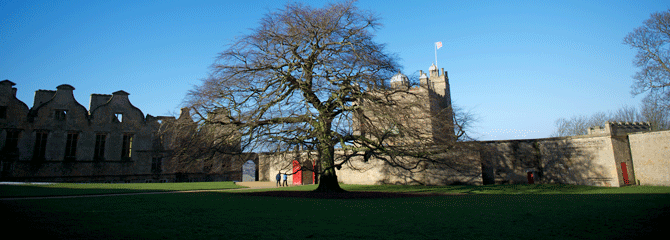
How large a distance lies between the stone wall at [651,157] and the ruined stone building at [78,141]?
29.9m

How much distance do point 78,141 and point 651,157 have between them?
156ft

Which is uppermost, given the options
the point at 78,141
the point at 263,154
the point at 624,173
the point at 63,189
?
the point at 78,141

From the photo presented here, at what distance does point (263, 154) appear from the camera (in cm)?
1805

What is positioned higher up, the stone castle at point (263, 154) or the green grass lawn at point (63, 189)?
the stone castle at point (263, 154)

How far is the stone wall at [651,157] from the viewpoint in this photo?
22.2 m

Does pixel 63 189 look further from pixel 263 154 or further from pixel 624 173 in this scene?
pixel 624 173

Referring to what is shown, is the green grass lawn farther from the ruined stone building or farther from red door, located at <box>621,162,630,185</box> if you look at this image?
red door, located at <box>621,162,630,185</box>

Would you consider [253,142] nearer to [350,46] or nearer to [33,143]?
[350,46]

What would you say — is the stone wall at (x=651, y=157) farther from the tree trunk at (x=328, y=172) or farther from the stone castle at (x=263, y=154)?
the tree trunk at (x=328, y=172)

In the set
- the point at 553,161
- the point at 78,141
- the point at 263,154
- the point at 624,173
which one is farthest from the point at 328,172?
the point at 78,141

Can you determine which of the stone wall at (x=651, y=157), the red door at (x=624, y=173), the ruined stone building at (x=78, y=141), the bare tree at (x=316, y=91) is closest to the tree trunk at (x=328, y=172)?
the bare tree at (x=316, y=91)

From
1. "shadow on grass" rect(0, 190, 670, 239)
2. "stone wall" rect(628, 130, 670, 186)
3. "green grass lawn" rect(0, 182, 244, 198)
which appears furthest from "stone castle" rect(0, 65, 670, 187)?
"shadow on grass" rect(0, 190, 670, 239)

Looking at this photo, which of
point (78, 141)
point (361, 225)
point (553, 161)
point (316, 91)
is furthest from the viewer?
point (78, 141)

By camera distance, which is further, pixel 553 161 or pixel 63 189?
pixel 553 161
